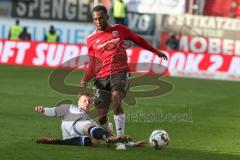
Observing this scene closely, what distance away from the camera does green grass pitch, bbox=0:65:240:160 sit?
1208 centimetres

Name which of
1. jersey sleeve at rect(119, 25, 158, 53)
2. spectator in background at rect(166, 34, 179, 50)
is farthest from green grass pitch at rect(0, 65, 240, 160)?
spectator in background at rect(166, 34, 179, 50)

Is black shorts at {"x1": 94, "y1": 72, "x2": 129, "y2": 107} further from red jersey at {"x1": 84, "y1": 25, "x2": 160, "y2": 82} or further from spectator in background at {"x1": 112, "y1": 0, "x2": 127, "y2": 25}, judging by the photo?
spectator in background at {"x1": 112, "y1": 0, "x2": 127, "y2": 25}

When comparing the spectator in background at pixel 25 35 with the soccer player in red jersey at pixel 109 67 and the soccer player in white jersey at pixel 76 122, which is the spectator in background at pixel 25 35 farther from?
the soccer player in white jersey at pixel 76 122

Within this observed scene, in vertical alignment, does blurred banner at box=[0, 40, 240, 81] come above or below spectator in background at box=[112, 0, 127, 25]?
below

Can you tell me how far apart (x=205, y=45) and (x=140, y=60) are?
9126mm

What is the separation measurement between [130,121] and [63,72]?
9.63 ft

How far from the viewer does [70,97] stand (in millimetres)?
21938

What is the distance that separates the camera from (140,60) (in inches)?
1225

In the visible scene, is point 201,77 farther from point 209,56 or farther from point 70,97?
point 70,97

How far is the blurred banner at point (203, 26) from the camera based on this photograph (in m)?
40.0

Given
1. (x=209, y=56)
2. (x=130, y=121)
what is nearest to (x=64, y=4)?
(x=209, y=56)

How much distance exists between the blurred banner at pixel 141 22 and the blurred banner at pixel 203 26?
745mm

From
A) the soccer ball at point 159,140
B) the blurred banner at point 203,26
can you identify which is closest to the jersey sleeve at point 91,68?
the soccer ball at point 159,140

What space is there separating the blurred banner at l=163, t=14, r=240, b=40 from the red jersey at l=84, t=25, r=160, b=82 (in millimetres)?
27233
